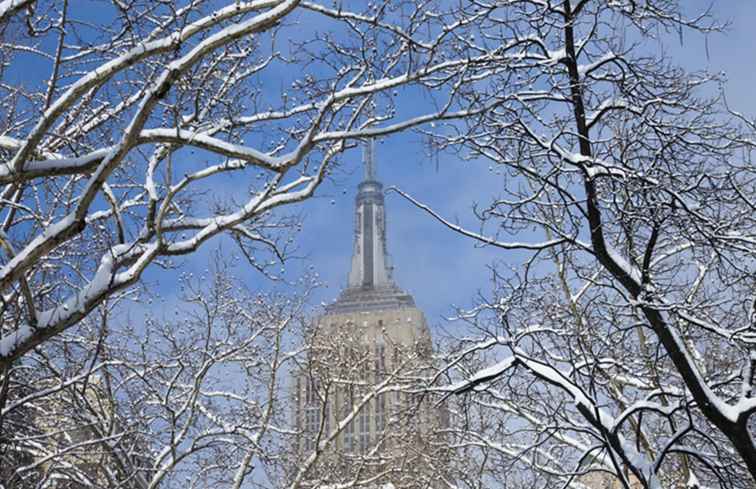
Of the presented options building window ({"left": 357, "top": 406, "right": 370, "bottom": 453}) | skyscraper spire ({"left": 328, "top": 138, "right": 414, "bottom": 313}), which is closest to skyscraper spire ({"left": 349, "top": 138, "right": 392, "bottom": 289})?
skyscraper spire ({"left": 328, "top": 138, "right": 414, "bottom": 313})

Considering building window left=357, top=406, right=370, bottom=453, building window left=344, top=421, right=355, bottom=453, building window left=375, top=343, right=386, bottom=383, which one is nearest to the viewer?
building window left=344, top=421, right=355, bottom=453

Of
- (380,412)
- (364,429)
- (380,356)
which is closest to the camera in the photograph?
(380,412)

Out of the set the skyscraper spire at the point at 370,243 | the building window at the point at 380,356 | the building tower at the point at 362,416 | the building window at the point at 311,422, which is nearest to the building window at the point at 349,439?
the building tower at the point at 362,416

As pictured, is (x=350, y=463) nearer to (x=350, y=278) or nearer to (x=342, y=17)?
(x=342, y=17)

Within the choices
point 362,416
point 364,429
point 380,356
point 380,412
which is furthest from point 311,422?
point 364,429

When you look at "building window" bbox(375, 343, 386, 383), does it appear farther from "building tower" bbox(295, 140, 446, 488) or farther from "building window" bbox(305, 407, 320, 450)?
"building window" bbox(305, 407, 320, 450)

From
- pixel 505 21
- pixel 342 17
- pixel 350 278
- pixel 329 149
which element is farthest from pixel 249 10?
pixel 350 278

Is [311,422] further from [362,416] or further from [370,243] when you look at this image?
[370,243]

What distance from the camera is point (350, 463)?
17250mm

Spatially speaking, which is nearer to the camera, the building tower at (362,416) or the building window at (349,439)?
the building tower at (362,416)

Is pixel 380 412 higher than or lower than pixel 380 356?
lower

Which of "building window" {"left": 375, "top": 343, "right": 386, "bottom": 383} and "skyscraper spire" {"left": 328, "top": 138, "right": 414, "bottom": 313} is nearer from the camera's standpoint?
"building window" {"left": 375, "top": 343, "right": 386, "bottom": 383}

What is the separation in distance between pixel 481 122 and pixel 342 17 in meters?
1.44

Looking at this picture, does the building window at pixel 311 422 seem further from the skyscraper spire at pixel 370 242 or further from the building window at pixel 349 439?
the skyscraper spire at pixel 370 242
